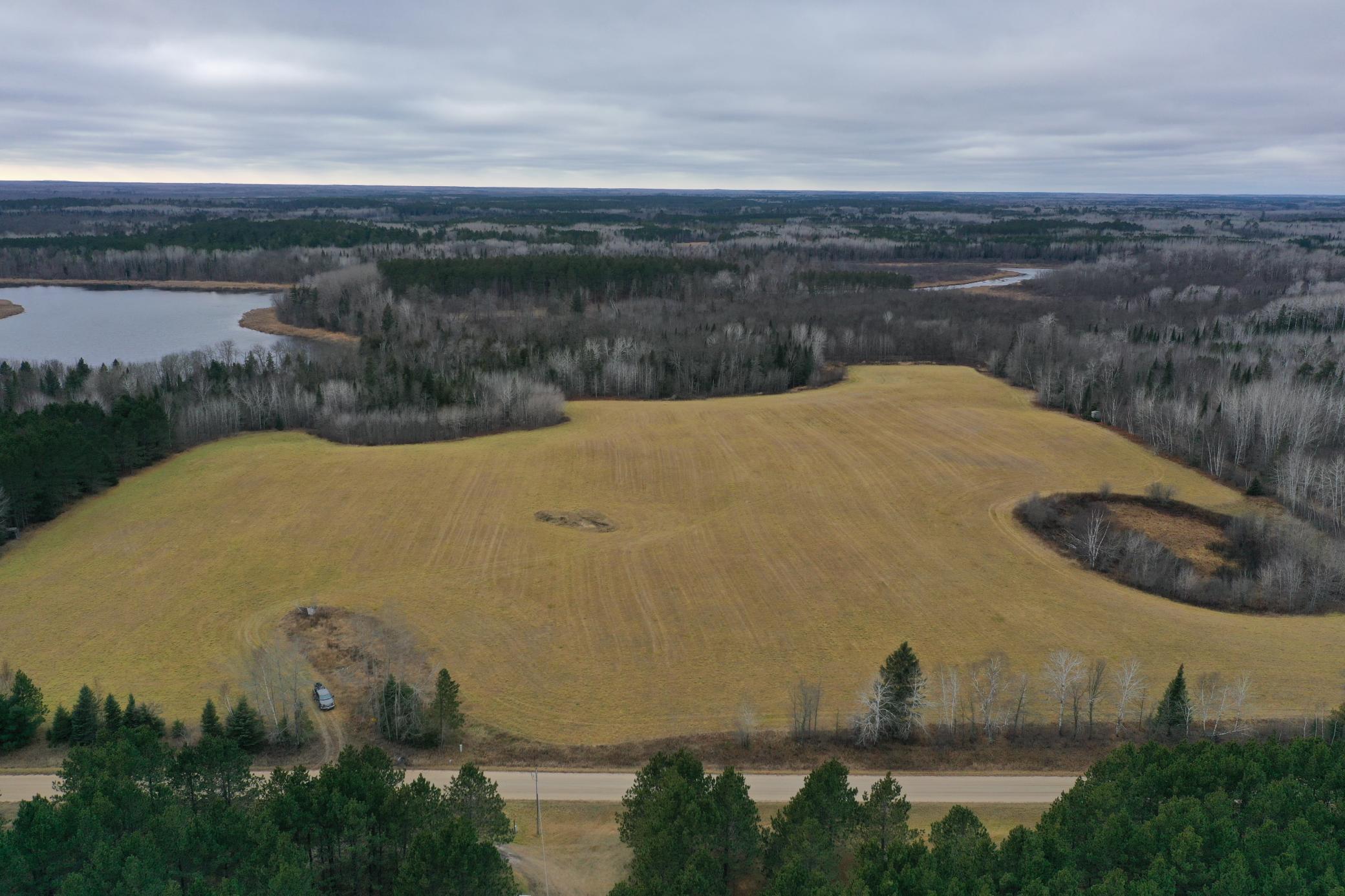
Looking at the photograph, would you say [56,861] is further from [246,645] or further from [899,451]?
[899,451]

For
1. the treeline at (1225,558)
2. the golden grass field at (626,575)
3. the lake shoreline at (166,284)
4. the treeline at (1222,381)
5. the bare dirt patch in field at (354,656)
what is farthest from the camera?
the lake shoreline at (166,284)

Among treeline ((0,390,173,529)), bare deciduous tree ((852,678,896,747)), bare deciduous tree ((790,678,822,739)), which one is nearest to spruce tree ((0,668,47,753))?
treeline ((0,390,173,529))

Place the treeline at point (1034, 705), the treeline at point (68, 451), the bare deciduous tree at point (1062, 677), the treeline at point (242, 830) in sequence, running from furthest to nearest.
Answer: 1. the treeline at point (68, 451)
2. the bare deciduous tree at point (1062, 677)
3. the treeline at point (1034, 705)
4. the treeline at point (242, 830)

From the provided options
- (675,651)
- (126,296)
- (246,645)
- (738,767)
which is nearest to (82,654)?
(246,645)

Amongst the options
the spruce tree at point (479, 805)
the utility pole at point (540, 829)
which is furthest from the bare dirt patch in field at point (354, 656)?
the spruce tree at point (479, 805)

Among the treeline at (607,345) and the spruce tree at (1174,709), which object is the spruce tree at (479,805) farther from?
the treeline at (607,345)
